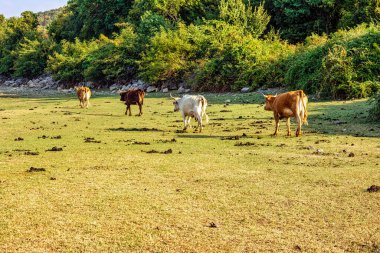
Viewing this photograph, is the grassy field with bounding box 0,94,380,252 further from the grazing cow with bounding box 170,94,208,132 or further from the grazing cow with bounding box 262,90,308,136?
the grazing cow with bounding box 170,94,208,132

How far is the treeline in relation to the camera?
24.9m

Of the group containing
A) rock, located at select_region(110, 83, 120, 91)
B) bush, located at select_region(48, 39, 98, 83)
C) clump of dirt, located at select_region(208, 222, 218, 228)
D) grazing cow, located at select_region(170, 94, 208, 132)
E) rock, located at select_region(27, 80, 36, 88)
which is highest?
bush, located at select_region(48, 39, 98, 83)

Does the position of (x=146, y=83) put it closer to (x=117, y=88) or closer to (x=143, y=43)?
(x=117, y=88)

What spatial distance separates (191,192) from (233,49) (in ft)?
90.3

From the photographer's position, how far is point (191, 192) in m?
7.36

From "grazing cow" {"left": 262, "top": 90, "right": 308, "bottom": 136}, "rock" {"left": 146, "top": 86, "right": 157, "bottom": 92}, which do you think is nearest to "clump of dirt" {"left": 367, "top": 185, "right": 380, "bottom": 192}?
"grazing cow" {"left": 262, "top": 90, "right": 308, "bottom": 136}

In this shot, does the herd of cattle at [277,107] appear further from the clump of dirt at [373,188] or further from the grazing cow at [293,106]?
the clump of dirt at [373,188]

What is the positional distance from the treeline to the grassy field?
12.0 m

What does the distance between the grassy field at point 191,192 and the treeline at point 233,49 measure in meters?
12.0

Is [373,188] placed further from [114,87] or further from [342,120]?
[114,87]

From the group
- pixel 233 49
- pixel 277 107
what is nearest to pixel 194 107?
pixel 277 107

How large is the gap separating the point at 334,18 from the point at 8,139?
37.7m

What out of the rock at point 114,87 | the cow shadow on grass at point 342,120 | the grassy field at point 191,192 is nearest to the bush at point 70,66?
the rock at point 114,87

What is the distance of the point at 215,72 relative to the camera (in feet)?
110
